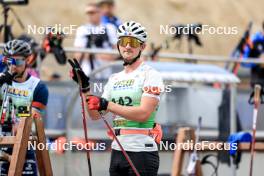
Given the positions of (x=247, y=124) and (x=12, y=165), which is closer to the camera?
(x=12, y=165)

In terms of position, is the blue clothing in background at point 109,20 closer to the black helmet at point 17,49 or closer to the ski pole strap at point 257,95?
the ski pole strap at point 257,95

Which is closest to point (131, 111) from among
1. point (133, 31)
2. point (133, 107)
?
point (133, 107)

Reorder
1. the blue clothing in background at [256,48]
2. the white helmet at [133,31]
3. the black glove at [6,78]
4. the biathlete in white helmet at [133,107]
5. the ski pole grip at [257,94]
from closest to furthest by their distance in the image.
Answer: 1. the biathlete in white helmet at [133,107]
2. the white helmet at [133,31]
3. the black glove at [6,78]
4. the ski pole grip at [257,94]
5. the blue clothing in background at [256,48]

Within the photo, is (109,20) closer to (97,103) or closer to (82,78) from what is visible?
(82,78)

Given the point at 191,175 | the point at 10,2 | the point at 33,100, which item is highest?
the point at 10,2

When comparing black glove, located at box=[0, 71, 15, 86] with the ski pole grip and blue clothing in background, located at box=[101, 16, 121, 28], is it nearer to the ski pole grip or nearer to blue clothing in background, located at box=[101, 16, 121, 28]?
the ski pole grip

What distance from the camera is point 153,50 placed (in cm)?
1559

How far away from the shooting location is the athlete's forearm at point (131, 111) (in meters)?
9.67

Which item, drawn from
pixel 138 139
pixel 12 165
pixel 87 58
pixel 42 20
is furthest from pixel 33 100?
pixel 42 20

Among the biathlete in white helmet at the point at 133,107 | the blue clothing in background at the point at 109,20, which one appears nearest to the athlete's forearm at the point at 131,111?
the biathlete in white helmet at the point at 133,107

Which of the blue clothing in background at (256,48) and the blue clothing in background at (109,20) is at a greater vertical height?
the blue clothing in background at (109,20)

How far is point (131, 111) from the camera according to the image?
970 cm

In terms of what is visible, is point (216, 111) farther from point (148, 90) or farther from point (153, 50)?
point (148, 90)

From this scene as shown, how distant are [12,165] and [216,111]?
4.82 meters
